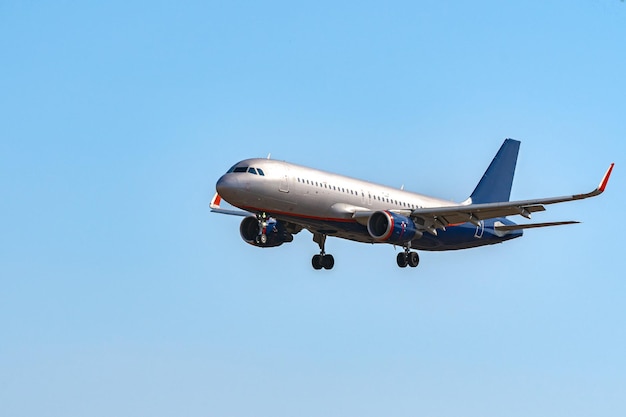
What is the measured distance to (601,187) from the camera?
183 feet

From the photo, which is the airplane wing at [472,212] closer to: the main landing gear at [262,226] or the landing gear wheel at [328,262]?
the landing gear wheel at [328,262]

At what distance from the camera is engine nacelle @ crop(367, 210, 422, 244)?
62.8m

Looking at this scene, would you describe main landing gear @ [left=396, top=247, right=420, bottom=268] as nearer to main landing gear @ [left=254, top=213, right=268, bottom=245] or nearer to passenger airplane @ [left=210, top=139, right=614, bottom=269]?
passenger airplane @ [left=210, top=139, right=614, bottom=269]

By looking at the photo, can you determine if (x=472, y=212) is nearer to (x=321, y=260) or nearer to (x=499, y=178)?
(x=321, y=260)

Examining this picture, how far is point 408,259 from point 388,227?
4156 mm

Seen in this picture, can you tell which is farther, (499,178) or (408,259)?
(499,178)

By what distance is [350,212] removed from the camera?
208 feet

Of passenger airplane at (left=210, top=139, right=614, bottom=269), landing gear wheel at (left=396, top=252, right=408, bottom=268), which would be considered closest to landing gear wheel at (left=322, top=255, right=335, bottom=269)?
passenger airplane at (left=210, top=139, right=614, bottom=269)

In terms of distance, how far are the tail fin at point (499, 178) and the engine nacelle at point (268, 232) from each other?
1570 cm

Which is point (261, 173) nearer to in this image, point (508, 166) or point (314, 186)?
point (314, 186)

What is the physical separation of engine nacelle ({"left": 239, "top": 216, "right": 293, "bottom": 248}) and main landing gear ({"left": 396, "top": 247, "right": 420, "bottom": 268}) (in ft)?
21.2

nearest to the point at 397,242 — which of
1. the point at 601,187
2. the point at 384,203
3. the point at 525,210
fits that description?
the point at 384,203

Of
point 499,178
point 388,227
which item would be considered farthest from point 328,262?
point 499,178

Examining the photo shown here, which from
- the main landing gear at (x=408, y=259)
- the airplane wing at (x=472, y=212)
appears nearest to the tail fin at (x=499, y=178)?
the airplane wing at (x=472, y=212)
